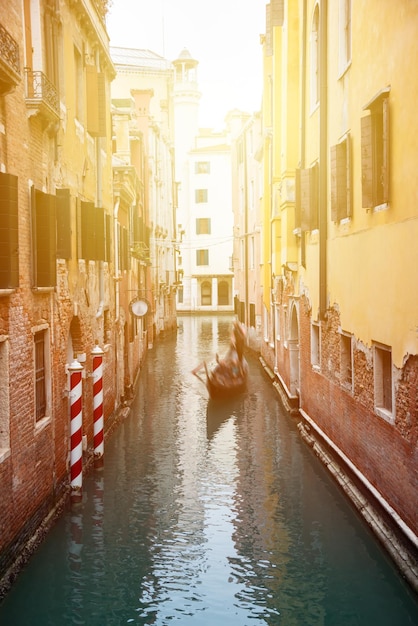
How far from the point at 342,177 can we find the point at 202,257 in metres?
51.5

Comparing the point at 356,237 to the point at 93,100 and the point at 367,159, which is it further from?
the point at 93,100

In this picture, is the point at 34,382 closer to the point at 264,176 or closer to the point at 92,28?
the point at 92,28

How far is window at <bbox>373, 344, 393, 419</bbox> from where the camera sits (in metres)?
9.61

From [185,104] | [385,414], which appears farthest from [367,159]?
[185,104]

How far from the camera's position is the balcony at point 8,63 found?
7.51 m

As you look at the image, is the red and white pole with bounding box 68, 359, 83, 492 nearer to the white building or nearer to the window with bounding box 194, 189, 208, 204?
the white building

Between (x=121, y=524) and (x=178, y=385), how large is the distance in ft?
41.0

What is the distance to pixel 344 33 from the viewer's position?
12141mm

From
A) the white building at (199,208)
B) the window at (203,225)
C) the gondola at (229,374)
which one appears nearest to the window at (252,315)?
the gondola at (229,374)

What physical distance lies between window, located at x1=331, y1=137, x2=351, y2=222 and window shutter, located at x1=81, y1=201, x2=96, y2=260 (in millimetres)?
3965

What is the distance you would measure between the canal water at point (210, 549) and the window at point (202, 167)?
48518 mm

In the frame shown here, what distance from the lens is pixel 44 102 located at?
910 cm

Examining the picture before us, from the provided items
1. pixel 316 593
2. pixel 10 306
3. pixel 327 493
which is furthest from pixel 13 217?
pixel 327 493

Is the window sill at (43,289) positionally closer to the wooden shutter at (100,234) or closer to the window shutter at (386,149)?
the wooden shutter at (100,234)
